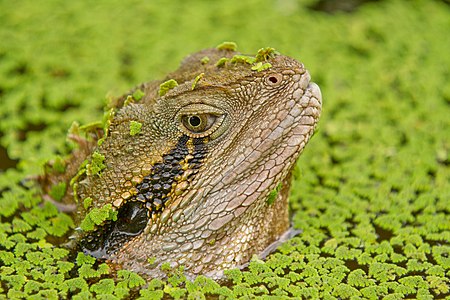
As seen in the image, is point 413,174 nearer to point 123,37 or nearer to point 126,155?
point 126,155

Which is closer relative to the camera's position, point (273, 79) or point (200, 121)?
point (200, 121)

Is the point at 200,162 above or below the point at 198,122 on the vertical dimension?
below

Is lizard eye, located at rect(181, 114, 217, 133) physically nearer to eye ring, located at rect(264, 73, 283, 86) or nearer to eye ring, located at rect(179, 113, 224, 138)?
eye ring, located at rect(179, 113, 224, 138)

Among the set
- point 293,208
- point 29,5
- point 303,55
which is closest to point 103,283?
point 293,208

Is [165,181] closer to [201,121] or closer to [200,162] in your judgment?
[200,162]

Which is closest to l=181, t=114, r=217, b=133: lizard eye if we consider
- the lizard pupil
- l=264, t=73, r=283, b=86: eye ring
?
the lizard pupil

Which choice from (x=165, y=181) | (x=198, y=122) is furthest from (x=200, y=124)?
(x=165, y=181)
